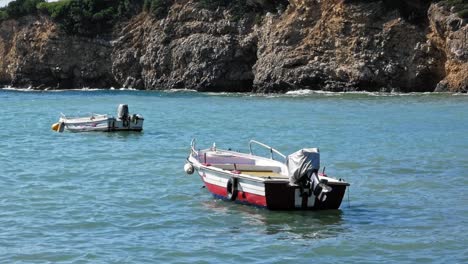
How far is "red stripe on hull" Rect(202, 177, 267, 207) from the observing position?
2027cm

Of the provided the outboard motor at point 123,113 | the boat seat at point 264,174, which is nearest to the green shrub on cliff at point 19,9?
the outboard motor at point 123,113

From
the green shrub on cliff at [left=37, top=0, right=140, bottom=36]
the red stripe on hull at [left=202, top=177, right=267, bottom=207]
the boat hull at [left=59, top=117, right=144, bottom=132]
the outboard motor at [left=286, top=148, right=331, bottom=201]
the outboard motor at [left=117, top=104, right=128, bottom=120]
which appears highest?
the green shrub on cliff at [left=37, top=0, right=140, bottom=36]

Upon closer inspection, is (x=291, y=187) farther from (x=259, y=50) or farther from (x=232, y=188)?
(x=259, y=50)

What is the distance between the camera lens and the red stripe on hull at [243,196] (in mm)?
20266

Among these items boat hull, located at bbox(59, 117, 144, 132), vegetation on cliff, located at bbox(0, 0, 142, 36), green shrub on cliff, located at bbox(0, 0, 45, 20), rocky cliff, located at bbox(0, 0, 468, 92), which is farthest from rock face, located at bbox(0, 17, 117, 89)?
boat hull, located at bbox(59, 117, 144, 132)

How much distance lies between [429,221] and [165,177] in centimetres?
910

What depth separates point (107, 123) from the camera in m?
41.9

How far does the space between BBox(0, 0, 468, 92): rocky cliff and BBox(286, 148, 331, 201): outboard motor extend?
44.4m

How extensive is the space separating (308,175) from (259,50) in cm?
5653

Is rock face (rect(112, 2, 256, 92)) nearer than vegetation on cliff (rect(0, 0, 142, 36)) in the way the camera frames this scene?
Yes

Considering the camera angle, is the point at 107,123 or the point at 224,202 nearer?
the point at 224,202

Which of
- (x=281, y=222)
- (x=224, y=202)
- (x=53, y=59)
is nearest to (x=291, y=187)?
(x=281, y=222)

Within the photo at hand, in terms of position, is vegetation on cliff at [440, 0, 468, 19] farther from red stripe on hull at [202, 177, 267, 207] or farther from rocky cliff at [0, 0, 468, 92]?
red stripe on hull at [202, 177, 267, 207]

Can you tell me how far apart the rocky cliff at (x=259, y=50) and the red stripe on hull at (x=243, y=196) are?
4320cm
